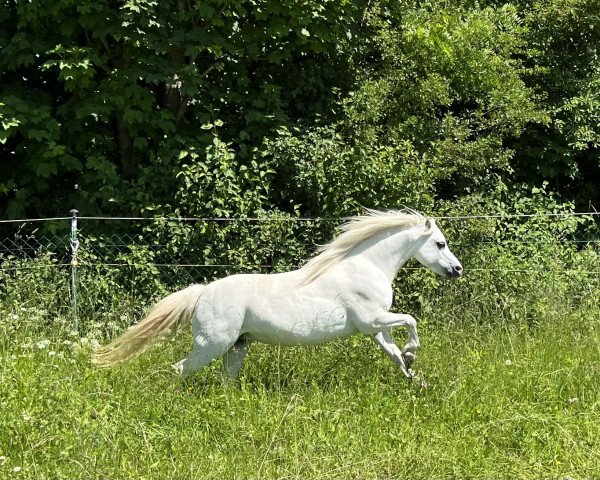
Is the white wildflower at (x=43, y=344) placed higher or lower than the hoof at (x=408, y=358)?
higher

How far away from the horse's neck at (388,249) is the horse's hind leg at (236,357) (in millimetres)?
1066

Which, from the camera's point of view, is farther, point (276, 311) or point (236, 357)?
point (236, 357)

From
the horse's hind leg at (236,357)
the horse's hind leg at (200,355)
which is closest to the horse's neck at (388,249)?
the horse's hind leg at (236,357)

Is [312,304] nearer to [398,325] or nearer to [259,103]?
[398,325]

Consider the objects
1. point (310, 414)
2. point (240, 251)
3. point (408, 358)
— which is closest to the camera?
point (310, 414)

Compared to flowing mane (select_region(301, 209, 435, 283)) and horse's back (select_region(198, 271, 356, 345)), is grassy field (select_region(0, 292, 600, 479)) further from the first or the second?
flowing mane (select_region(301, 209, 435, 283))

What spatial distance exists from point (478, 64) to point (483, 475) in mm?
5932

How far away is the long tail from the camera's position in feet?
17.6

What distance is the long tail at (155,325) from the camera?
211 inches

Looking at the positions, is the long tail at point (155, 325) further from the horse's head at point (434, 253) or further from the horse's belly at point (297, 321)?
the horse's head at point (434, 253)

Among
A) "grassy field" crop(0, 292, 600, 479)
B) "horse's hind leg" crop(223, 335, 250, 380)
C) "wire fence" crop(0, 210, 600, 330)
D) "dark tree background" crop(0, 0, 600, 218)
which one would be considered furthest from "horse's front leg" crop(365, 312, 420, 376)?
"dark tree background" crop(0, 0, 600, 218)

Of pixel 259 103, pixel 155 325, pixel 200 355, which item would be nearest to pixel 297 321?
pixel 200 355

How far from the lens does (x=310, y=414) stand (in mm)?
4652

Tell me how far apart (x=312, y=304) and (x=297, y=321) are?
0.17m
